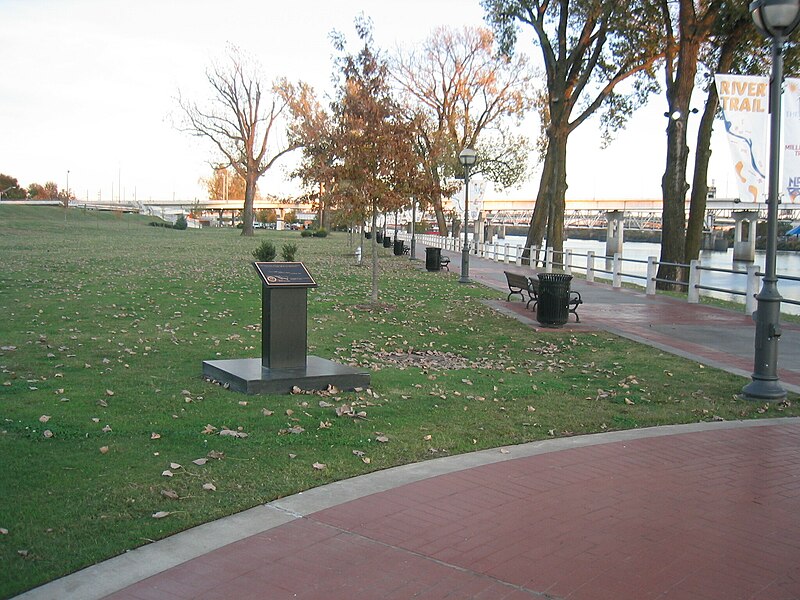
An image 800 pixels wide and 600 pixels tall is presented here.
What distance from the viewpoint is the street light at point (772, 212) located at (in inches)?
333

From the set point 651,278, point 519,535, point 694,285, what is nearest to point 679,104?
point 651,278

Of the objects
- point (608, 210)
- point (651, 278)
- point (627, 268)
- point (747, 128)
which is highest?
point (608, 210)

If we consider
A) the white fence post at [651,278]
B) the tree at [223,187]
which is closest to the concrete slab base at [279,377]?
the white fence post at [651,278]

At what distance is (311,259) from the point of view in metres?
35.2

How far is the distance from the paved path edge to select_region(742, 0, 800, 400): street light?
1881 millimetres

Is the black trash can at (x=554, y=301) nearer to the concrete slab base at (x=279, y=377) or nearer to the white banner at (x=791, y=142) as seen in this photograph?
the white banner at (x=791, y=142)

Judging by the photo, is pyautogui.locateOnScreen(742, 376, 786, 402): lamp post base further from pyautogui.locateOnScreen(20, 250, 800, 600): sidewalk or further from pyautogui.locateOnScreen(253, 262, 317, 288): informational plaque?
pyautogui.locateOnScreen(253, 262, 317, 288): informational plaque

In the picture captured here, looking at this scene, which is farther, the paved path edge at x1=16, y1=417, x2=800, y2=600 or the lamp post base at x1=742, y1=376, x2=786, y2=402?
the lamp post base at x1=742, y1=376, x2=786, y2=402

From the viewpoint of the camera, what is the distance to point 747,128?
1642 cm

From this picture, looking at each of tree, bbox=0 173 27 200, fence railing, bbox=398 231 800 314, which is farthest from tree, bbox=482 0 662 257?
tree, bbox=0 173 27 200

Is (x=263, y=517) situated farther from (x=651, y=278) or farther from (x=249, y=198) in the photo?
(x=249, y=198)

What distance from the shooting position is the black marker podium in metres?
8.53

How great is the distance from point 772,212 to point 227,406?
239 inches

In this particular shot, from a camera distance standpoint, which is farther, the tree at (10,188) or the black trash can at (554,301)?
the tree at (10,188)
